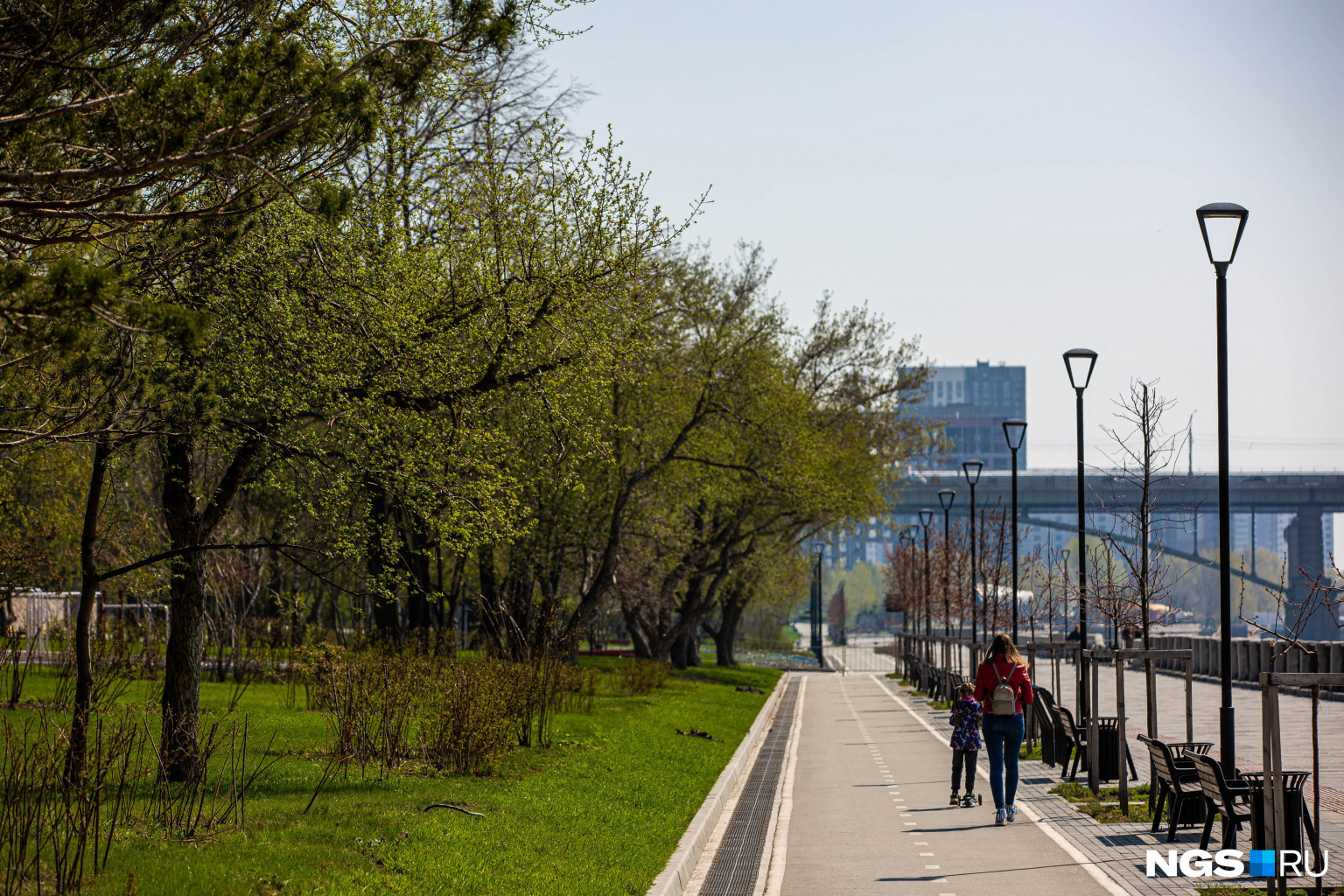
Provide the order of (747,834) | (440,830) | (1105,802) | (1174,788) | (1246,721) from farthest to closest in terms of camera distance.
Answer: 1. (1246,721)
2. (1105,802)
3. (747,834)
4. (1174,788)
5. (440,830)

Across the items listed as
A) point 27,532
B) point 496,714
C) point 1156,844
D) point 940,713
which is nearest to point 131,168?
point 496,714

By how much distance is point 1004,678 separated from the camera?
14344mm

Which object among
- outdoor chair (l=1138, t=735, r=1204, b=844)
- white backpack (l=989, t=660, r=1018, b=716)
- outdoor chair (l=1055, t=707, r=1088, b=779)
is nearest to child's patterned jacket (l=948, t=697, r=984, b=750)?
white backpack (l=989, t=660, r=1018, b=716)

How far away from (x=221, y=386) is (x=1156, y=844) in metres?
10.1

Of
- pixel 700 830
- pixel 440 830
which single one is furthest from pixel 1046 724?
pixel 440 830

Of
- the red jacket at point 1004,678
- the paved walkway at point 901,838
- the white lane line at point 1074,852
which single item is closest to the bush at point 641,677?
the paved walkway at point 901,838

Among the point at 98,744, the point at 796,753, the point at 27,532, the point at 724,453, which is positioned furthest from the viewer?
the point at 724,453

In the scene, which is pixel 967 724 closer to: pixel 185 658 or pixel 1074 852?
pixel 1074 852

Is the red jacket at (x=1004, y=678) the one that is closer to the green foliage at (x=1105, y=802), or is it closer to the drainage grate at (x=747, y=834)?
the green foliage at (x=1105, y=802)

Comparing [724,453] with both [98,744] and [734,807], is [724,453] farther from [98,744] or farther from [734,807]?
[98,744]

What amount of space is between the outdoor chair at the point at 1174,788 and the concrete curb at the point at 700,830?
15.0ft

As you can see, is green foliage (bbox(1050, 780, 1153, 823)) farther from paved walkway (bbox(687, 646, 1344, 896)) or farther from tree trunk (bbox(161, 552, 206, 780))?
tree trunk (bbox(161, 552, 206, 780))

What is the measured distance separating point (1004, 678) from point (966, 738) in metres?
1.44

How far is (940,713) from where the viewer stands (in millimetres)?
33219
